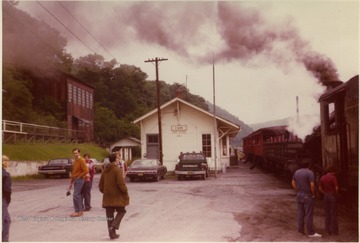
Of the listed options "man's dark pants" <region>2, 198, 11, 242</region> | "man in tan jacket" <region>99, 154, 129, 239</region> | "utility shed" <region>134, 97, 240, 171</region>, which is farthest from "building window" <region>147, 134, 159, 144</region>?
"man's dark pants" <region>2, 198, 11, 242</region>

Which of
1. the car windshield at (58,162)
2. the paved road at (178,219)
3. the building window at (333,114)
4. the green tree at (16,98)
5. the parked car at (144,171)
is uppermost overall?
the green tree at (16,98)

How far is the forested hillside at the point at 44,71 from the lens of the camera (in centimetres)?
1309

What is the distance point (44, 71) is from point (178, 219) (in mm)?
8925

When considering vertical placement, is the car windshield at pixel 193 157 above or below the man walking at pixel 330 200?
above

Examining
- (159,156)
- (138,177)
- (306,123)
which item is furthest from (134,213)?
(159,156)

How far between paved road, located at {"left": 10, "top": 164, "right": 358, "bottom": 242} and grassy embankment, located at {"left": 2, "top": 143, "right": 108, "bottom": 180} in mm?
4003

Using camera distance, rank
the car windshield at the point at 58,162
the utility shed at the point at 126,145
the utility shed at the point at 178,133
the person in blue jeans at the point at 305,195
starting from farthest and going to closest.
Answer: the utility shed at the point at 178,133 → the car windshield at the point at 58,162 → the utility shed at the point at 126,145 → the person in blue jeans at the point at 305,195

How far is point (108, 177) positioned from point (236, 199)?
709cm

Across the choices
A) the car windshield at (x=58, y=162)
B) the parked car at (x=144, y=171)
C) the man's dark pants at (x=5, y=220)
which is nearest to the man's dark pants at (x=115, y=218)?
the man's dark pants at (x=5, y=220)

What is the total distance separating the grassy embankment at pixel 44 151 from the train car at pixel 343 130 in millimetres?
10571

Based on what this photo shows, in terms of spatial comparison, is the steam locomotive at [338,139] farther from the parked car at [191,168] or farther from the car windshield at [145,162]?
the car windshield at [145,162]

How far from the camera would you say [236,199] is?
1548 centimetres

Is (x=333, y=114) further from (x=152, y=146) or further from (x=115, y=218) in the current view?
(x=152, y=146)

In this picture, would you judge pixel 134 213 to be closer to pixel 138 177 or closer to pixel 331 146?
pixel 331 146
